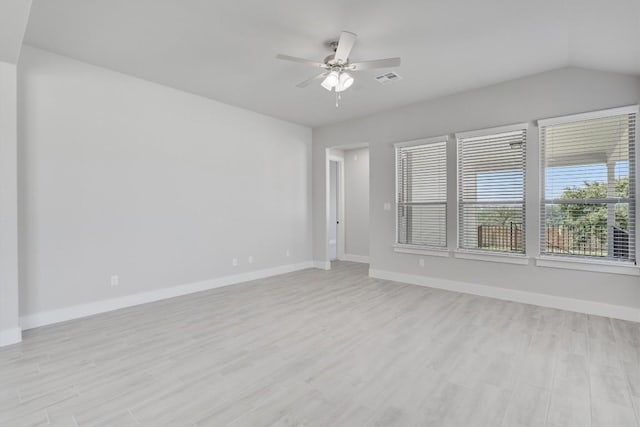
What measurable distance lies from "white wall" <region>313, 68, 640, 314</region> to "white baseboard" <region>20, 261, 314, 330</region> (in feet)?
7.66

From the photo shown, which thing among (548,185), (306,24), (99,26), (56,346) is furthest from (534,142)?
(56,346)

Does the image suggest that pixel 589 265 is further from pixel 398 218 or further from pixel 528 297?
pixel 398 218

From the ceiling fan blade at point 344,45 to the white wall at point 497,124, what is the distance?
2.47m

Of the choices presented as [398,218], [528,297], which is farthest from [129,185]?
[528,297]

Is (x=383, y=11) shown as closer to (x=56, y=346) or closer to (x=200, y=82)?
(x=200, y=82)

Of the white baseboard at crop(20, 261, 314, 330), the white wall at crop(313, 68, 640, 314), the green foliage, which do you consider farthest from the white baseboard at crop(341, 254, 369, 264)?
the green foliage

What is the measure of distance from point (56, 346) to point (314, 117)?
491cm

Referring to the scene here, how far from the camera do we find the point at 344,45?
2.88m

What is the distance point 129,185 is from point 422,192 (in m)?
4.35

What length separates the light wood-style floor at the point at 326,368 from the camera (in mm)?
1944

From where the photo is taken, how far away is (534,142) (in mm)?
4141

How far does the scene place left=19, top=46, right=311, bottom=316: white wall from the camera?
3393 mm

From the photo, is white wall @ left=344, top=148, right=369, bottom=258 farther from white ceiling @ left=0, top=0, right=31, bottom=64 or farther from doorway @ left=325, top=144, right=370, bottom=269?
white ceiling @ left=0, top=0, right=31, bottom=64

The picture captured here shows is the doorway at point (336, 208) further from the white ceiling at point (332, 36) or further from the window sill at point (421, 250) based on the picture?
the white ceiling at point (332, 36)
